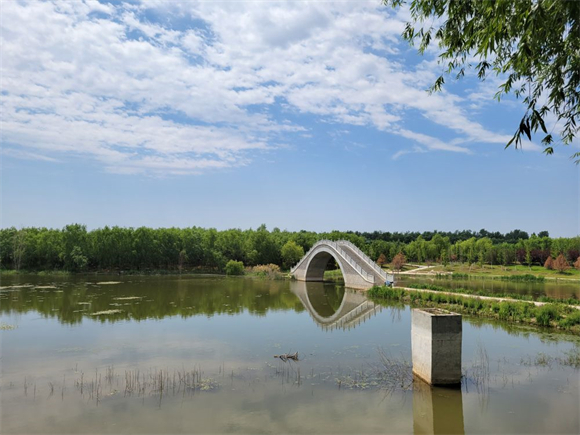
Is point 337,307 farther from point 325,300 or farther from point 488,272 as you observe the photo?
point 488,272

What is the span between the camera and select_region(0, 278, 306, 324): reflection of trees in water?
23703 millimetres

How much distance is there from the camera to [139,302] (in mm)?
28109

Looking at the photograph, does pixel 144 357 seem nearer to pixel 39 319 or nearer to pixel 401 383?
pixel 401 383

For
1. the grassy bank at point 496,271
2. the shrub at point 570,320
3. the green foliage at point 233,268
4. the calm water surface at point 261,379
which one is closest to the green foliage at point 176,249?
the grassy bank at point 496,271

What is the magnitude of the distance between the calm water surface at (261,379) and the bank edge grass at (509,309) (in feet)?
5.51

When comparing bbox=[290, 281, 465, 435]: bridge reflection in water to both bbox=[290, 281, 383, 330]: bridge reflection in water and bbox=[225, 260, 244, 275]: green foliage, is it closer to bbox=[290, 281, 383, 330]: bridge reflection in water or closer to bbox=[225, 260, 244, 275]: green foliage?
bbox=[290, 281, 383, 330]: bridge reflection in water

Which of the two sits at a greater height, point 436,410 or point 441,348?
point 441,348

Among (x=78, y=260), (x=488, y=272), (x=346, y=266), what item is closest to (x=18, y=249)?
(x=78, y=260)

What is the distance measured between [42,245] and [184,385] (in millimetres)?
56696


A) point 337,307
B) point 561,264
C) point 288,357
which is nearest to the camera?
point 288,357

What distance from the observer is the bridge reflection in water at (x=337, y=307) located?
877 inches

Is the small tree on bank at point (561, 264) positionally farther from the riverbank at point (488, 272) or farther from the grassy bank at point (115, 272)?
the grassy bank at point (115, 272)

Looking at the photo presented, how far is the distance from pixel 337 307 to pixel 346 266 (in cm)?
1388

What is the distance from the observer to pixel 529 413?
31.2 feet
